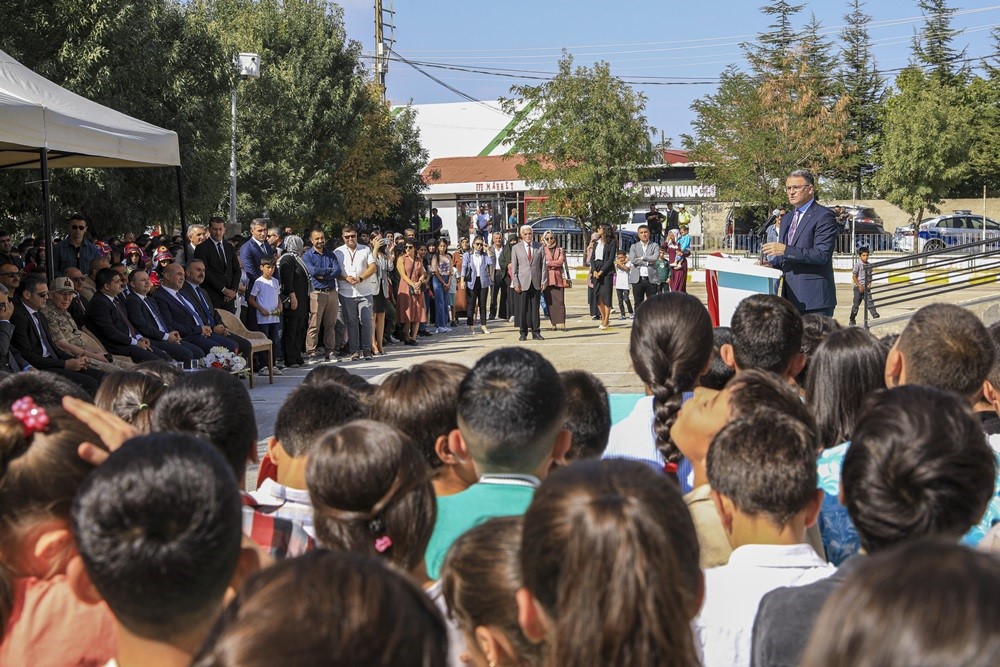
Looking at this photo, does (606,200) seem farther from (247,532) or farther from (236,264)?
(247,532)

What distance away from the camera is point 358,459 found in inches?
99.3

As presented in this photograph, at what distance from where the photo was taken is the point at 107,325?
10.2 metres

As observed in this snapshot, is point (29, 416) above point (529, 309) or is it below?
above

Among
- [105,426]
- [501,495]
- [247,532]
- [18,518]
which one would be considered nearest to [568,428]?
[501,495]

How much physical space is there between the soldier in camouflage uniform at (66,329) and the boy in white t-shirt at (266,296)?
3.00m

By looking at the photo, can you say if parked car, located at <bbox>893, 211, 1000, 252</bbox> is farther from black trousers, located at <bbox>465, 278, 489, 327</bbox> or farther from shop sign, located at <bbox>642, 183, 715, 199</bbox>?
black trousers, located at <bbox>465, 278, 489, 327</bbox>

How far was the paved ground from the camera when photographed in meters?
11.4

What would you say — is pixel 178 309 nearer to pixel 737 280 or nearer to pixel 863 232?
pixel 737 280

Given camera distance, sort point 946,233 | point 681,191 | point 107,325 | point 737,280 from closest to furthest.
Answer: point 737,280 < point 107,325 < point 946,233 < point 681,191

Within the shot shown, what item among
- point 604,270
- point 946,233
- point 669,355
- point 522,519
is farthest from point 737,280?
point 946,233

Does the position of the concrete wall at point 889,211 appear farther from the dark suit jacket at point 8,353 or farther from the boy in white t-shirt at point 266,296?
the dark suit jacket at point 8,353

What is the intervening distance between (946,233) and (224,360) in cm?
3005

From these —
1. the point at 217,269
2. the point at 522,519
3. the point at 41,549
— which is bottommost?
the point at 41,549

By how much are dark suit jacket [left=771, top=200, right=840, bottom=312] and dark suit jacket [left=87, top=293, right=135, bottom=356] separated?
6350 mm
